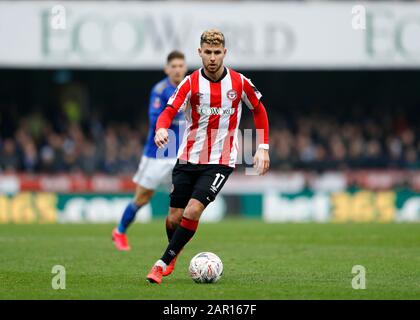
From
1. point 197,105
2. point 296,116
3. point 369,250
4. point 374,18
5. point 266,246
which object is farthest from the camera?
point 296,116

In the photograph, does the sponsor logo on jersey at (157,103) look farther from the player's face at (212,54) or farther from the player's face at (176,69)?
the player's face at (212,54)

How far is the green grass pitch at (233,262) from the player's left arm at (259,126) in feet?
3.85

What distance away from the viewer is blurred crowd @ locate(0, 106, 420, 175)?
2311 centimetres

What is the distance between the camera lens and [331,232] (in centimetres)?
1588

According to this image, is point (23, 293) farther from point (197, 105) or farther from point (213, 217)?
point (213, 217)

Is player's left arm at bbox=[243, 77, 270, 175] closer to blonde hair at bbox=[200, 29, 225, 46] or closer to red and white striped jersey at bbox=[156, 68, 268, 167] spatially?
red and white striped jersey at bbox=[156, 68, 268, 167]

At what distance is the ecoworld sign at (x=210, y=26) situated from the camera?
23.1m

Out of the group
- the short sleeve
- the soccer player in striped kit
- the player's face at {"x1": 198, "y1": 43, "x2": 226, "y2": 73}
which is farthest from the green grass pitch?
the player's face at {"x1": 198, "y1": 43, "x2": 226, "y2": 73}

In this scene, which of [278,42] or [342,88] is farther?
[342,88]

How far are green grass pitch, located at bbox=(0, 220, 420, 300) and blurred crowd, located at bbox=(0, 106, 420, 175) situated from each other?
5.66 m

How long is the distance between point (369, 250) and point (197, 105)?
14.3 feet

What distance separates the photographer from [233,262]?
10.8 m

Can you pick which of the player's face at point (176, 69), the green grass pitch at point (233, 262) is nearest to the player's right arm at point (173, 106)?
the green grass pitch at point (233, 262)

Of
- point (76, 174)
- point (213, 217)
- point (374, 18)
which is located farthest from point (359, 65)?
point (76, 174)
